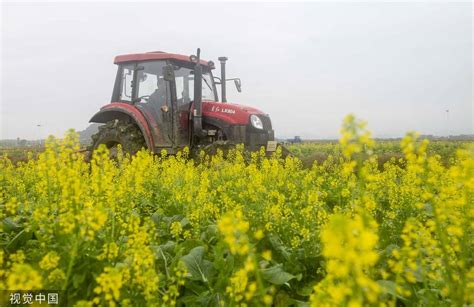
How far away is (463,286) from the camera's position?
5.82ft

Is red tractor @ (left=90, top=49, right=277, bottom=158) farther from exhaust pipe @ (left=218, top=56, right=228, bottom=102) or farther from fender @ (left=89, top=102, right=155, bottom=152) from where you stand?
exhaust pipe @ (left=218, top=56, right=228, bottom=102)

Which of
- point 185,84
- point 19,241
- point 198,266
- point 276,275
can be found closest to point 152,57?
point 185,84

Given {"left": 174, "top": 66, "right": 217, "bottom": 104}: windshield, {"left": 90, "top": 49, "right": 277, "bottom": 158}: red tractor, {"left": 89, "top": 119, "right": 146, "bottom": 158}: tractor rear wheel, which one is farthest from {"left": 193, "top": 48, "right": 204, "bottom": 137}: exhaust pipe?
{"left": 89, "top": 119, "right": 146, "bottom": 158}: tractor rear wheel

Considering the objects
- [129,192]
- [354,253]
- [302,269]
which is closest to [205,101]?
[129,192]

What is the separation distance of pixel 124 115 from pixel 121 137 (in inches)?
41.0

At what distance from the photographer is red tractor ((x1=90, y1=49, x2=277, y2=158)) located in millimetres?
9086

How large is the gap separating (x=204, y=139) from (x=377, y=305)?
825 cm

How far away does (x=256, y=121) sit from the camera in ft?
32.3

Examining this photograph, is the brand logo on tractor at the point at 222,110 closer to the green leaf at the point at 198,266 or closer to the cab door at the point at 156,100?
the cab door at the point at 156,100

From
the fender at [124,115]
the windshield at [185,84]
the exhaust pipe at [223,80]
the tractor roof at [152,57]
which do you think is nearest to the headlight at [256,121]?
the exhaust pipe at [223,80]

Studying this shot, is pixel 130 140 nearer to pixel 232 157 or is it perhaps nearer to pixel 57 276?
pixel 232 157

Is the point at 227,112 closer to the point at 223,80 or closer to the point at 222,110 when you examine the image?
the point at 222,110

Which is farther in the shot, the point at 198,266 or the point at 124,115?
the point at 124,115

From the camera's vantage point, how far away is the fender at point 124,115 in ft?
29.6
